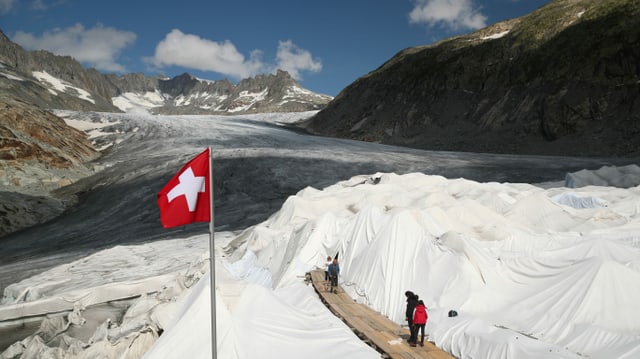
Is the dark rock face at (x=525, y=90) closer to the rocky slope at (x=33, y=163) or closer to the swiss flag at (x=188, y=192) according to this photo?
the rocky slope at (x=33, y=163)

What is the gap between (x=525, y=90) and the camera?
68375 mm

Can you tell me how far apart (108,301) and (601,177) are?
37.7 m

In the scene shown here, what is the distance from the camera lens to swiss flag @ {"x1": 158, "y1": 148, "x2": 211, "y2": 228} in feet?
27.2

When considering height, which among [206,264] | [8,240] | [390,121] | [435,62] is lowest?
[8,240]

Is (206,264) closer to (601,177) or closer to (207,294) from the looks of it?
(207,294)

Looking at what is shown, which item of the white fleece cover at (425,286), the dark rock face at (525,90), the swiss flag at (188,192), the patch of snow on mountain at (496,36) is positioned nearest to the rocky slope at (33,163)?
the white fleece cover at (425,286)

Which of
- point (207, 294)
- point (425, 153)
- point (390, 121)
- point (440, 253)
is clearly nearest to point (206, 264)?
point (207, 294)

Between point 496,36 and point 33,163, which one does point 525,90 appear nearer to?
point 496,36

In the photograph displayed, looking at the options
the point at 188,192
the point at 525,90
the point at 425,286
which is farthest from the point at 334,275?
the point at 525,90

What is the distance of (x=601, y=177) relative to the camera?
35.8m

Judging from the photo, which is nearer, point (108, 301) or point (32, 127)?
point (108, 301)

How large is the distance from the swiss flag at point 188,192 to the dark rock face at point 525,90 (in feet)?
193

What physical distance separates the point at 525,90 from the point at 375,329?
65.6 m

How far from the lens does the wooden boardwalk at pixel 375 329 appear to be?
471 inches
